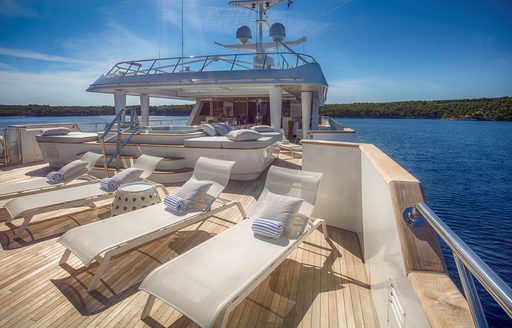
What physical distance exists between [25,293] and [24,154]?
22.6ft

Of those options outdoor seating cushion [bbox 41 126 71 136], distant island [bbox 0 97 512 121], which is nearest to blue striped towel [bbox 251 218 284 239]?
outdoor seating cushion [bbox 41 126 71 136]

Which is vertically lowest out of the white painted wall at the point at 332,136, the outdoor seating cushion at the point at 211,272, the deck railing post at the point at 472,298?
the outdoor seating cushion at the point at 211,272

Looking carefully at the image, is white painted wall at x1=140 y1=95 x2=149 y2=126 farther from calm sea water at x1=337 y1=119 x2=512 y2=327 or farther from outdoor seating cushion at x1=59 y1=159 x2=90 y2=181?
calm sea water at x1=337 y1=119 x2=512 y2=327

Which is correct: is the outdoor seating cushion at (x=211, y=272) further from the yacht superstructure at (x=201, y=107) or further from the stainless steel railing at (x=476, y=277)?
the yacht superstructure at (x=201, y=107)

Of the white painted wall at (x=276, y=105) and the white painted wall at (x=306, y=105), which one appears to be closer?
the white painted wall at (x=276, y=105)

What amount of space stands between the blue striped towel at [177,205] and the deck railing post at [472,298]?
2.63m

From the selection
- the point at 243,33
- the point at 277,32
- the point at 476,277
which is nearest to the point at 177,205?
the point at 476,277

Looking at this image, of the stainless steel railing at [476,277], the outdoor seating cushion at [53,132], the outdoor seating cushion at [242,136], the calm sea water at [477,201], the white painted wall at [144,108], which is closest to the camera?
the stainless steel railing at [476,277]

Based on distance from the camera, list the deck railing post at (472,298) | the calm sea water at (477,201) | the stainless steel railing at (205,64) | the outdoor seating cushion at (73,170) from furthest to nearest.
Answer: the stainless steel railing at (205,64), the calm sea water at (477,201), the outdoor seating cushion at (73,170), the deck railing post at (472,298)

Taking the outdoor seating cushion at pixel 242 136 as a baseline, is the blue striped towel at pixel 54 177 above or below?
below

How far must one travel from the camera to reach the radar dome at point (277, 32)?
12383 mm

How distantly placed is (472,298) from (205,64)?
10314 millimetres

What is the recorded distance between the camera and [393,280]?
58.7 inches

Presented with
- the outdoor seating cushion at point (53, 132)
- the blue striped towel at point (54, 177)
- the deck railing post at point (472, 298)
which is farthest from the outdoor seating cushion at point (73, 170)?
the deck railing post at point (472, 298)
